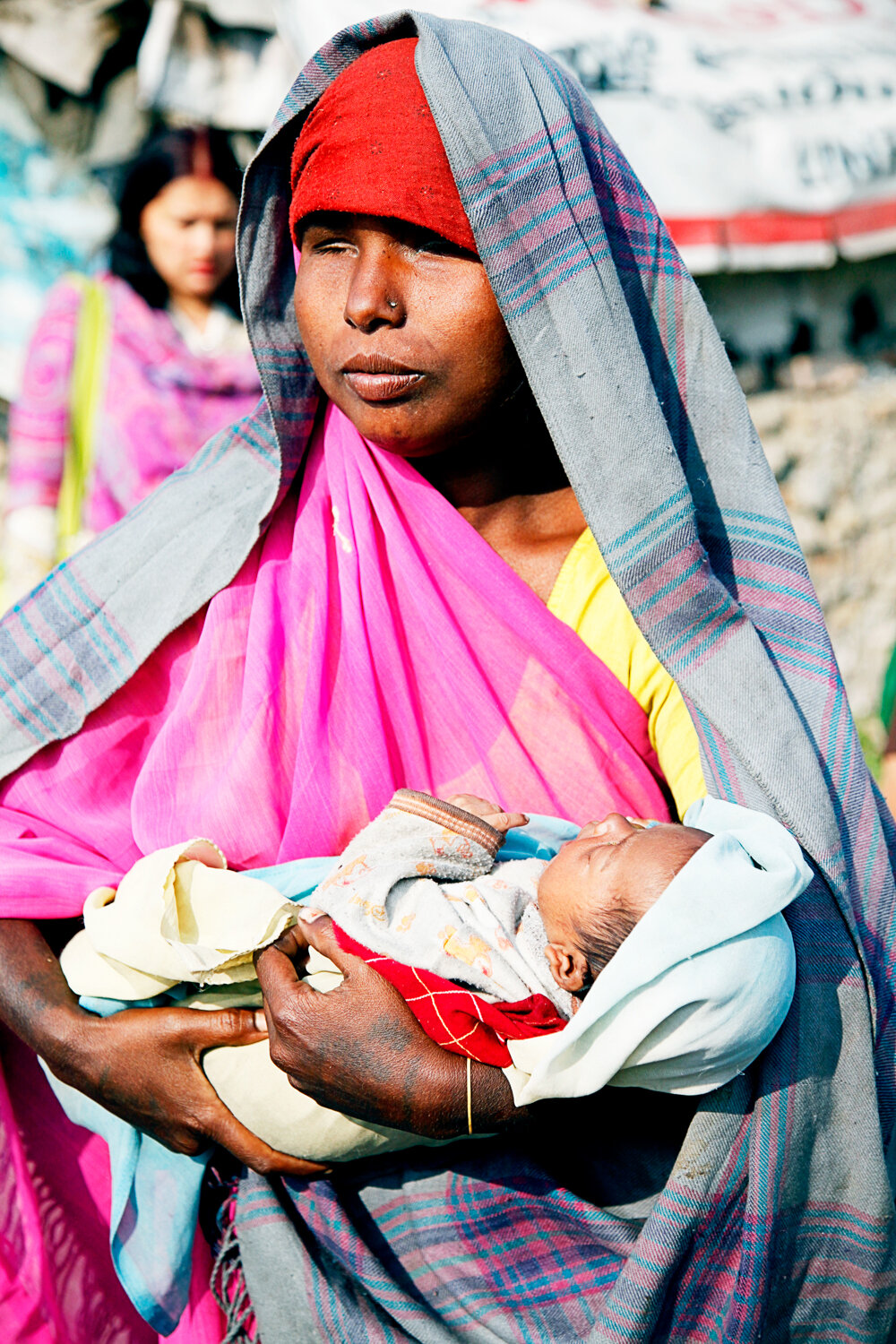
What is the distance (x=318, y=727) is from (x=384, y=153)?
0.77 meters

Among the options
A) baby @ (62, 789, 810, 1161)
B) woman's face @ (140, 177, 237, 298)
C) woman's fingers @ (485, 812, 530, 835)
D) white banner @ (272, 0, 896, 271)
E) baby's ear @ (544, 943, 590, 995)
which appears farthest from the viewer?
woman's face @ (140, 177, 237, 298)

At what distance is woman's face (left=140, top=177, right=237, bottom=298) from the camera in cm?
438

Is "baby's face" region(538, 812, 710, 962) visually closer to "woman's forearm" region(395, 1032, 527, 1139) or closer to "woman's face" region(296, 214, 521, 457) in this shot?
"woman's forearm" region(395, 1032, 527, 1139)

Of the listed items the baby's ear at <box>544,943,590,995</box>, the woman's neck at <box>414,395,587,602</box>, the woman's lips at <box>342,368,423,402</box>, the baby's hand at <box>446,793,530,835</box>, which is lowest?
the baby's ear at <box>544,943,590,995</box>

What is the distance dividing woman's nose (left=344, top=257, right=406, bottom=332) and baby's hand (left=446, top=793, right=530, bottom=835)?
628 millimetres

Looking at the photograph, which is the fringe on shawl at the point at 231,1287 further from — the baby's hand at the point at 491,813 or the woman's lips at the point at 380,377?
Result: the woman's lips at the point at 380,377

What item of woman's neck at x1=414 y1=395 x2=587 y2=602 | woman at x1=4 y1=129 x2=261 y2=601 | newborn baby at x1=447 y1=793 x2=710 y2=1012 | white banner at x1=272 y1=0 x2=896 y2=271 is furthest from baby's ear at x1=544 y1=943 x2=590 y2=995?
white banner at x1=272 y1=0 x2=896 y2=271

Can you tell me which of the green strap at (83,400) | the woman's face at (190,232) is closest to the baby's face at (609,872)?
the green strap at (83,400)

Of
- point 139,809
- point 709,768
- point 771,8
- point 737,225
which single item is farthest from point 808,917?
point 771,8

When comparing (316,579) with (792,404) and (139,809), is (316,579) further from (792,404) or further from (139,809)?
(792,404)

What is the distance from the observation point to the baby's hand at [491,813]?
163 centimetres

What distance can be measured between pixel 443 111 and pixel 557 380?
0.36 meters

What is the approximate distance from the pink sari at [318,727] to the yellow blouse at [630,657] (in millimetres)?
36

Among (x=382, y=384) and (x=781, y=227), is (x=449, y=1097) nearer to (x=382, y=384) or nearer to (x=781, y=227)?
(x=382, y=384)
